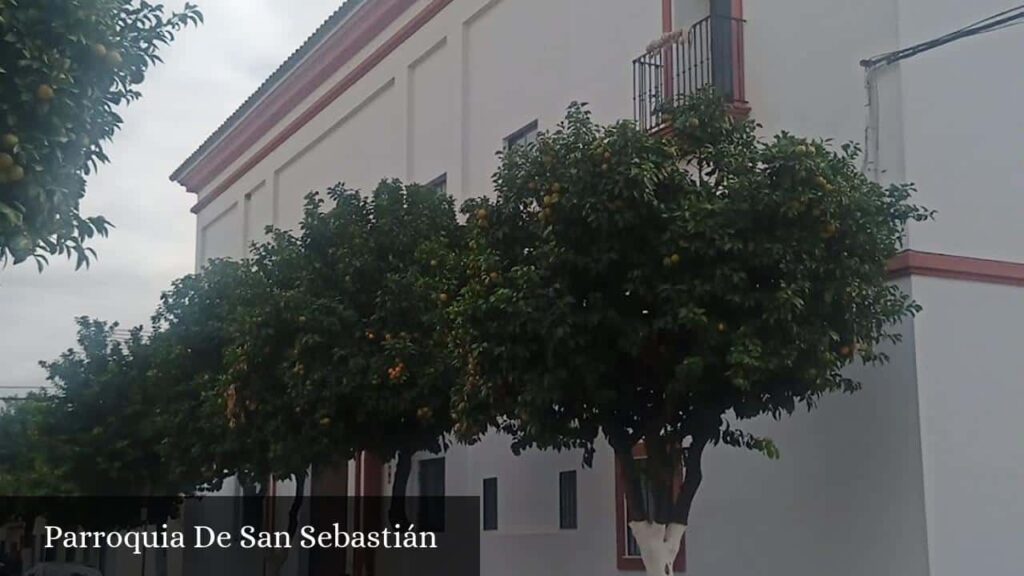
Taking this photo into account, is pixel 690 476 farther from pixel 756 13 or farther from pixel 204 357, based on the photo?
pixel 204 357

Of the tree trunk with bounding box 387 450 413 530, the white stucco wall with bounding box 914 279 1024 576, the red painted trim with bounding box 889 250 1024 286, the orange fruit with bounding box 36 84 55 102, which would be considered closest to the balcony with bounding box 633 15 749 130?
the red painted trim with bounding box 889 250 1024 286

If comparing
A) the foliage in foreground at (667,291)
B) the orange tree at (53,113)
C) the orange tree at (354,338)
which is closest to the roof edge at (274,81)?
the orange tree at (354,338)

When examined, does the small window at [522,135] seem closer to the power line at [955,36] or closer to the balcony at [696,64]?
the balcony at [696,64]

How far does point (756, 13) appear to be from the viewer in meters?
12.7

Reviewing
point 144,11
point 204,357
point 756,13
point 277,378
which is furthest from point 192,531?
point 144,11

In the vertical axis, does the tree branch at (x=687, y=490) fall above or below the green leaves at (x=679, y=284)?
below

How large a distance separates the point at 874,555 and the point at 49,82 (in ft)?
24.8

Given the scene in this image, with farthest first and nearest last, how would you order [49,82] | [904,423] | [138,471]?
[138,471] < [904,423] < [49,82]

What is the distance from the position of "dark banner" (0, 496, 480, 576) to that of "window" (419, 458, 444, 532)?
3 cm

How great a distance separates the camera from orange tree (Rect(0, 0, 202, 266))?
6.07 metres

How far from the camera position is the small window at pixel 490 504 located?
16781 mm

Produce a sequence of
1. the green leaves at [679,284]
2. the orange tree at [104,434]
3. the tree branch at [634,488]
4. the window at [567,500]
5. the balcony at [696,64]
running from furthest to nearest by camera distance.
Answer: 1. the orange tree at [104,434]
2. the window at [567,500]
3. the balcony at [696,64]
4. the tree branch at [634,488]
5. the green leaves at [679,284]

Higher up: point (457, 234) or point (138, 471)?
point (457, 234)

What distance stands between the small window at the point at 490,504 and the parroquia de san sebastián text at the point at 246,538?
1.09 metres
